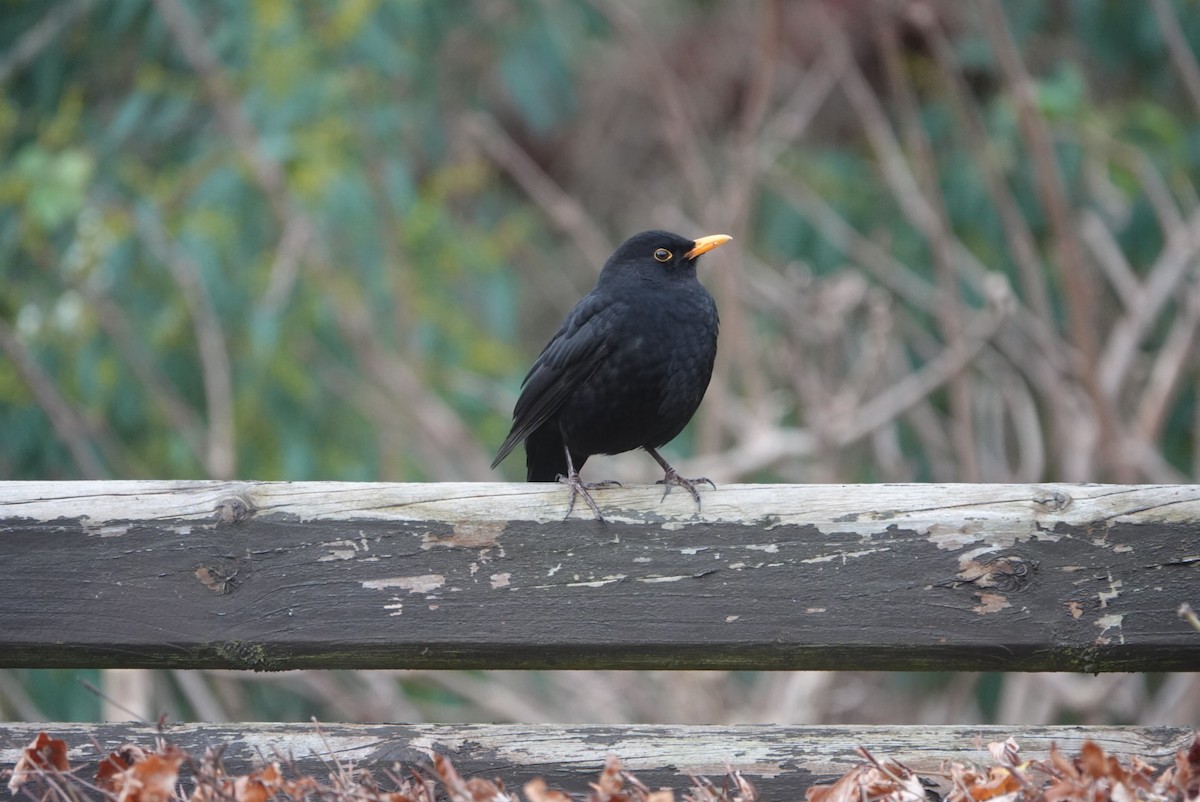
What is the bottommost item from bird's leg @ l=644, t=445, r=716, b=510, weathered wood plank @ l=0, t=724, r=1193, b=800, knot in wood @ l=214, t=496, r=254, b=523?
weathered wood plank @ l=0, t=724, r=1193, b=800

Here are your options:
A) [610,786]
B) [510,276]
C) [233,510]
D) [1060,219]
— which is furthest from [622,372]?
[510,276]

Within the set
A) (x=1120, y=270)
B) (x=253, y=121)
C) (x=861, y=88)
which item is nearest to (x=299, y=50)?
(x=253, y=121)

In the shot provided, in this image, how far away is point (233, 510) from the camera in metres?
2.15

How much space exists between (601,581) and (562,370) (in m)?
1.25

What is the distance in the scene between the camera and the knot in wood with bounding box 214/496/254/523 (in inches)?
84.5

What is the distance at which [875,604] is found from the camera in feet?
6.98

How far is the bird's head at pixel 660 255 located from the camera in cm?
Answer: 366

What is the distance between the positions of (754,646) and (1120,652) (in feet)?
1.93

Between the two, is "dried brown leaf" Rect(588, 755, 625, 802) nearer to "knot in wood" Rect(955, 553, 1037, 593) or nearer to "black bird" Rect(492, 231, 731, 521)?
"knot in wood" Rect(955, 553, 1037, 593)

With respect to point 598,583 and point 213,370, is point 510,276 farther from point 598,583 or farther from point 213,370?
point 598,583

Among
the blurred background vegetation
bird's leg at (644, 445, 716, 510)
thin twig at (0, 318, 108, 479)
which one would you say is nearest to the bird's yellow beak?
bird's leg at (644, 445, 716, 510)

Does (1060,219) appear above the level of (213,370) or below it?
below

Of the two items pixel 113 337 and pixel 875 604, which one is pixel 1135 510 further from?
pixel 113 337

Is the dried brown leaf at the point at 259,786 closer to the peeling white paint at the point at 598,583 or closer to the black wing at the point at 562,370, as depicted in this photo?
the peeling white paint at the point at 598,583
